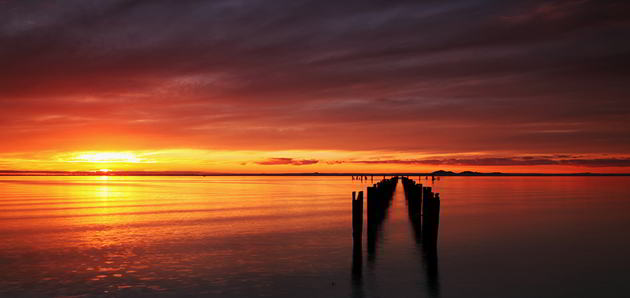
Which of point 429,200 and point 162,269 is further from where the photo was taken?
point 429,200

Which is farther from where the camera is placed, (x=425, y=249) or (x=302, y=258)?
(x=425, y=249)

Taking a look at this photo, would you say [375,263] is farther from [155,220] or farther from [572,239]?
[155,220]

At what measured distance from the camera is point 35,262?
637 inches

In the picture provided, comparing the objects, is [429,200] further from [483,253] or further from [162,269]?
[162,269]

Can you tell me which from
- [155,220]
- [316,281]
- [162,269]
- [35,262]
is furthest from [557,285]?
[155,220]

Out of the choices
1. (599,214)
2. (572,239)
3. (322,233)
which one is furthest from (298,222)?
(599,214)

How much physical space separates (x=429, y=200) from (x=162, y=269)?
29.5 ft

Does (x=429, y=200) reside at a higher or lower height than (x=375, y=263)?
higher

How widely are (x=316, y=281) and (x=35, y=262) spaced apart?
9.17m

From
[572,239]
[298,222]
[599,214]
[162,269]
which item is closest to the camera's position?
[162,269]

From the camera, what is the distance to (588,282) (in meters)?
14.2

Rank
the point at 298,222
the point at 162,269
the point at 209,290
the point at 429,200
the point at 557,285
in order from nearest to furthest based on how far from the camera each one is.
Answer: the point at 209,290 < the point at 557,285 < the point at 162,269 < the point at 429,200 < the point at 298,222

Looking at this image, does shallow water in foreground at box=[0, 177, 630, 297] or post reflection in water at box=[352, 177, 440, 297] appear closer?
shallow water in foreground at box=[0, 177, 630, 297]

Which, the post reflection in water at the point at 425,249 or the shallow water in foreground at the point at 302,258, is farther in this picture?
the post reflection in water at the point at 425,249
